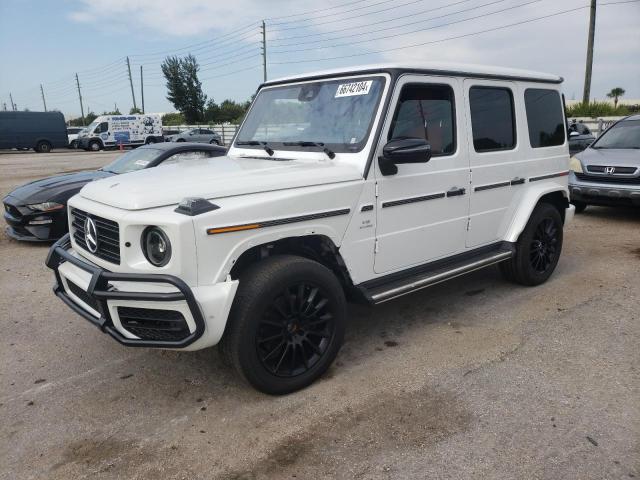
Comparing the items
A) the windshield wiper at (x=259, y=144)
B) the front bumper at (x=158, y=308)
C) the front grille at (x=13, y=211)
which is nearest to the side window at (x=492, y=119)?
the windshield wiper at (x=259, y=144)

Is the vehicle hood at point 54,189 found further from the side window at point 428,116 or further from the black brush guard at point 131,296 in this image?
the side window at point 428,116

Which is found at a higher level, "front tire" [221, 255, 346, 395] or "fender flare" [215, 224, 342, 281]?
"fender flare" [215, 224, 342, 281]

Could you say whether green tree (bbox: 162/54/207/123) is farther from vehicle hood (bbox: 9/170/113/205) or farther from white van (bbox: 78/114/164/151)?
vehicle hood (bbox: 9/170/113/205)

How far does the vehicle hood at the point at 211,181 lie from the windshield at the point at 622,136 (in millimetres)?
7652

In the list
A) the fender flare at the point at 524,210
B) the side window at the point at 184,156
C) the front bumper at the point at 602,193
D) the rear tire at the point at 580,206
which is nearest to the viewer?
the fender flare at the point at 524,210

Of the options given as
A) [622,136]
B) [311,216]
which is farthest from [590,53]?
[311,216]

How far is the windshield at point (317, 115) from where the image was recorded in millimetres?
3684

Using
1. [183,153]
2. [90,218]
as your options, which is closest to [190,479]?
[90,218]

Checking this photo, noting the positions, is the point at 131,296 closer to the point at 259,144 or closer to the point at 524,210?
the point at 259,144

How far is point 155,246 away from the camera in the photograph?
287cm

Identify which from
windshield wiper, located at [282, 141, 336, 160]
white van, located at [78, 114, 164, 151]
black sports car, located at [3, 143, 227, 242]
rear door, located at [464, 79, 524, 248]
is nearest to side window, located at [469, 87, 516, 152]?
rear door, located at [464, 79, 524, 248]

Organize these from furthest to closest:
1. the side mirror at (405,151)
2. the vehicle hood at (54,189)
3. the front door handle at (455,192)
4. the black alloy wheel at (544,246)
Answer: the vehicle hood at (54,189)
the black alloy wheel at (544,246)
the front door handle at (455,192)
the side mirror at (405,151)

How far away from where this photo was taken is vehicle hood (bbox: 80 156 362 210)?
9.69 ft

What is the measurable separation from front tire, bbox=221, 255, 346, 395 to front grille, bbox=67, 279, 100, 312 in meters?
0.82
